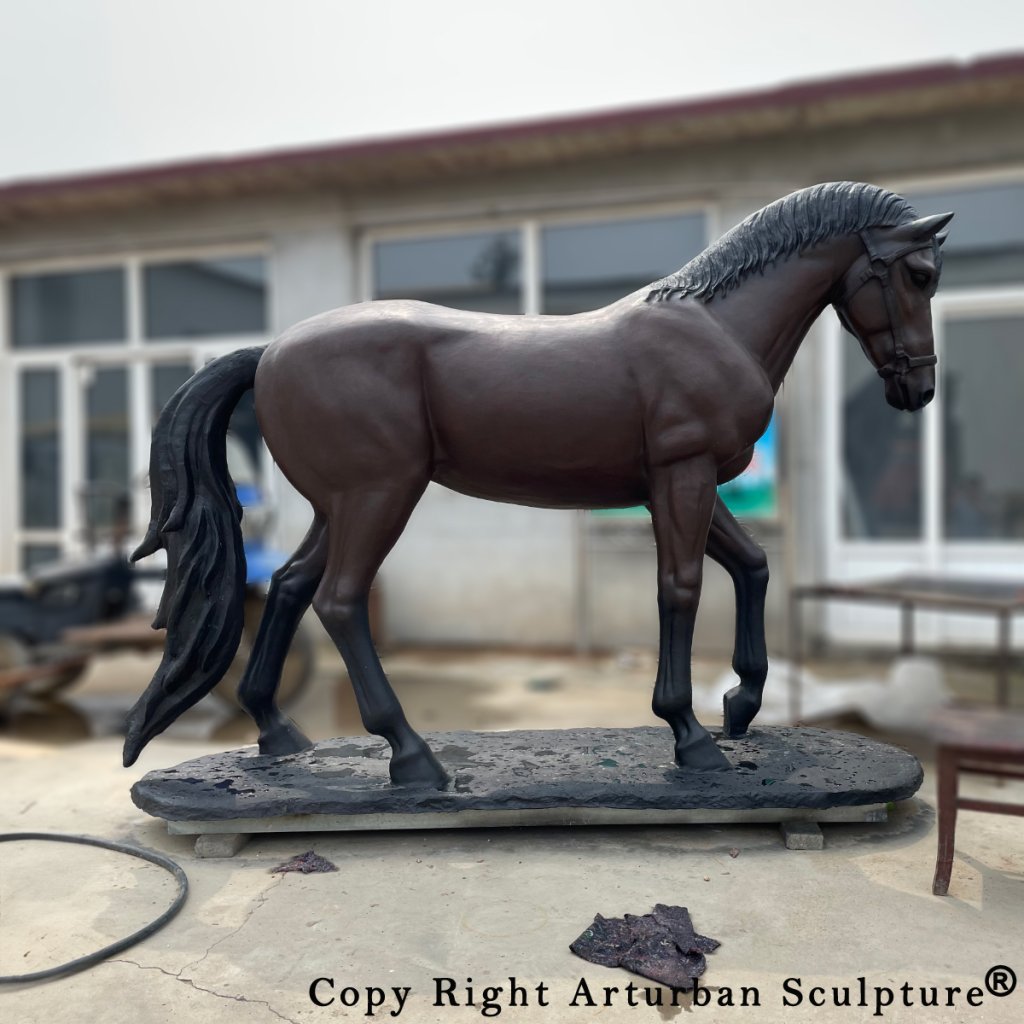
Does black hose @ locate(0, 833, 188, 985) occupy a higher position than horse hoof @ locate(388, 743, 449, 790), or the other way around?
horse hoof @ locate(388, 743, 449, 790)

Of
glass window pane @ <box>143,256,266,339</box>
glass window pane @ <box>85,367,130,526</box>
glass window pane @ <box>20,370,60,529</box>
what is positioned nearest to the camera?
glass window pane @ <box>143,256,266,339</box>

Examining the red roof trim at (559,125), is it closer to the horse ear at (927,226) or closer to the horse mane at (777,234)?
the horse mane at (777,234)

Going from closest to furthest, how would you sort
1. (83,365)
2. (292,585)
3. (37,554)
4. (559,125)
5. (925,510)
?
1. (292,585)
2. (559,125)
3. (925,510)
4. (83,365)
5. (37,554)

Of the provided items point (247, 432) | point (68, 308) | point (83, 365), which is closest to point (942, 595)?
point (247, 432)

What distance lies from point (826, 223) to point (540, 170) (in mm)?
4665

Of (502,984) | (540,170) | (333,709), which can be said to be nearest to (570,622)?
(333,709)

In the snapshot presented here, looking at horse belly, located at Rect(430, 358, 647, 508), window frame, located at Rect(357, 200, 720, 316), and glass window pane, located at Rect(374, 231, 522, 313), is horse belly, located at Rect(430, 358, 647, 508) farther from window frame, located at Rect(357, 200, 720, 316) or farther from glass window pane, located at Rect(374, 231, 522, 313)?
glass window pane, located at Rect(374, 231, 522, 313)

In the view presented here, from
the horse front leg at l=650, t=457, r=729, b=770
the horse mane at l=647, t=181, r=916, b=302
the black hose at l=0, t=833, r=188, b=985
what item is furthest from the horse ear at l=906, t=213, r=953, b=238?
the black hose at l=0, t=833, r=188, b=985

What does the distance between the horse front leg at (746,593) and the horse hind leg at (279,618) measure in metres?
1.17

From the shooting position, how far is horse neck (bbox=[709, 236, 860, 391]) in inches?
91.9

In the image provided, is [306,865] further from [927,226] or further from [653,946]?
[927,226]

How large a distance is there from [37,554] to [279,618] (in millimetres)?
6476

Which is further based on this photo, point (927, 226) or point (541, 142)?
point (541, 142)

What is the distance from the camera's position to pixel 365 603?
2307mm
